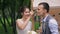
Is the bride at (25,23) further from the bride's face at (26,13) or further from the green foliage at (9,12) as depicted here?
the green foliage at (9,12)

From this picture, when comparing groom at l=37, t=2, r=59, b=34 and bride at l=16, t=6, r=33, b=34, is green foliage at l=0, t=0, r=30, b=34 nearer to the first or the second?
bride at l=16, t=6, r=33, b=34

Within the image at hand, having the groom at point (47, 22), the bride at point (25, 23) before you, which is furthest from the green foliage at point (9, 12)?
the groom at point (47, 22)

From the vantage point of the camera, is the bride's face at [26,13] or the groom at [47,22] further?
the bride's face at [26,13]

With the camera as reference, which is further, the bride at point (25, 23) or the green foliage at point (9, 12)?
the green foliage at point (9, 12)

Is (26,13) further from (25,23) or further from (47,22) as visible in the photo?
(47,22)

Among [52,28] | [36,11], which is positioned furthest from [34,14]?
[52,28]

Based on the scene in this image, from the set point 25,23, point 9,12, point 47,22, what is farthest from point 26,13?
point 9,12

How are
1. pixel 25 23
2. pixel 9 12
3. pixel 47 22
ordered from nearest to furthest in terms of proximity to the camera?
pixel 47 22 → pixel 25 23 → pixel 9 12

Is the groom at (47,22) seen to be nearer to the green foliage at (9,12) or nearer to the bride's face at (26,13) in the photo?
the bride's face at (26,13)

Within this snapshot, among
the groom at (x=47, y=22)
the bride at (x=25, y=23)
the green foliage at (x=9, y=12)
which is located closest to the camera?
the groom at (x=47, y=22)

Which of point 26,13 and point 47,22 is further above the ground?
point 26,13

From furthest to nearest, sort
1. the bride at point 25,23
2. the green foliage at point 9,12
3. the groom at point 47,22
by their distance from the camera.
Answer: the green foliage at point 9,12, the bride at point 25,23, the groom at point 47,22

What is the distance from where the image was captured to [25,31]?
4.39m

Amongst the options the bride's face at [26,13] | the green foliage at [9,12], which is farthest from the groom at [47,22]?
the green foliage at [9,12]
